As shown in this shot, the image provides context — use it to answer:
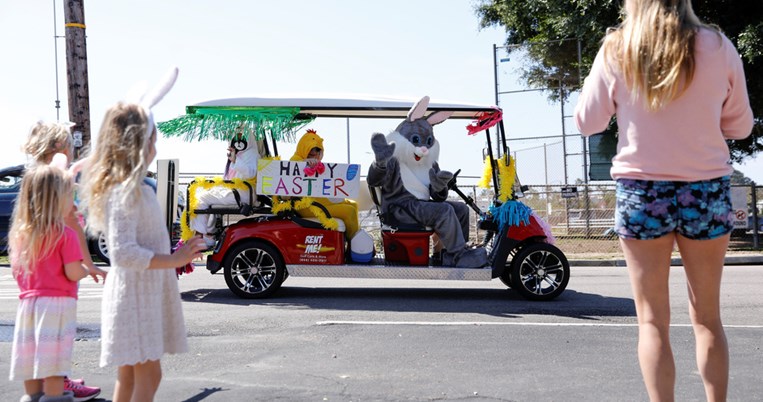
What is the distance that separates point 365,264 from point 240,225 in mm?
1478

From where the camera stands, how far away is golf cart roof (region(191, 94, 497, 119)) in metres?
8.59

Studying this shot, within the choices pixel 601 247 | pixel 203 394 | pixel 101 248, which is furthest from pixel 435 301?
pixel 601 247

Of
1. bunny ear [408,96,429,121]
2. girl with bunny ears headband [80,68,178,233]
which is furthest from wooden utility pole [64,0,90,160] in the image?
girl with bunny ears headband [80,68,178,233]

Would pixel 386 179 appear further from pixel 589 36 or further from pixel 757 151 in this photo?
pixel 757 151

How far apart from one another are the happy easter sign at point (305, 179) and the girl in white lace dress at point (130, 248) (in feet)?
17.2

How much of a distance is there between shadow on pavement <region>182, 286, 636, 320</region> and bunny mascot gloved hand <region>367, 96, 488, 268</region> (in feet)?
1.84

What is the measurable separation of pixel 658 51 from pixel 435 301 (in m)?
5.98

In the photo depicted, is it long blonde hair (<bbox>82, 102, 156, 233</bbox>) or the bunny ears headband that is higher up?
the bunny ears headband

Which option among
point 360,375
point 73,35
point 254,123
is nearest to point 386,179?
point 254,123

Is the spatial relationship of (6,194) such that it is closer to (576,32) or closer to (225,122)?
(225,122)

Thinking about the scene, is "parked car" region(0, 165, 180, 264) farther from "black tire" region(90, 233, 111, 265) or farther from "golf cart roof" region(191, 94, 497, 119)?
"golf cart roof" region(191, 94, 497, 119)

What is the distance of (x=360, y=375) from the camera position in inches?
199

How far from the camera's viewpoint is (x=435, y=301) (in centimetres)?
874

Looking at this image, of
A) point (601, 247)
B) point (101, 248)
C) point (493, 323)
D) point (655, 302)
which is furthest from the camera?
point (601, 247)
